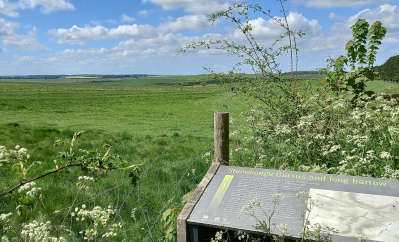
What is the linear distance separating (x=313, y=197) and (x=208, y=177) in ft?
3.98

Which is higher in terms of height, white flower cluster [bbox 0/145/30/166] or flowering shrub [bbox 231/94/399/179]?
white flower cluster [bbox 0/145/30/166]

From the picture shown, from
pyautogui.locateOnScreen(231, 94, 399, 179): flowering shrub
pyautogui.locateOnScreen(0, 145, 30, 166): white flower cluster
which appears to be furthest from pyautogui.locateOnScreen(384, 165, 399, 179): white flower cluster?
pyautogui.locateOnScreen(0, 145, 30, 166): white flower cluster

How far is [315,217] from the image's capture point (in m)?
2.98

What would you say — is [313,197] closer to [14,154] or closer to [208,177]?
[208,177]

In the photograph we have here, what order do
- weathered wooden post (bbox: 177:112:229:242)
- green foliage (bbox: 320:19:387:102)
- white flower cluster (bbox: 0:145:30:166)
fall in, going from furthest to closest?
green foliage (bbox: 320:19:387:102)
weathered wooden post (bbox: 177:112:229:242)
white flower cluster (bbox: 0:145:30:166)

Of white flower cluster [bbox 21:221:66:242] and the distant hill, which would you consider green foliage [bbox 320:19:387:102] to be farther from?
the distant hill

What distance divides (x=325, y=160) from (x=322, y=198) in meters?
2.39

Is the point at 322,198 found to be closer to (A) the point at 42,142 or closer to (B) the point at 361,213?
(B) the point at 361,213

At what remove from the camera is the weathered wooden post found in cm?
311

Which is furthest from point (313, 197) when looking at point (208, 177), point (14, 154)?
point (14, 154)

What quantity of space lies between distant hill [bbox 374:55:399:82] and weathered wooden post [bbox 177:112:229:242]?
1793 inches

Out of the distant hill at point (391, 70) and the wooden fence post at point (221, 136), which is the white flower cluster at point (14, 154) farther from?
the distant hill at point (391, 70)

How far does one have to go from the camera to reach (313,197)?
3270 mm

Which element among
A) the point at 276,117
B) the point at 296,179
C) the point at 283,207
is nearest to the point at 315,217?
the point at 283,207
